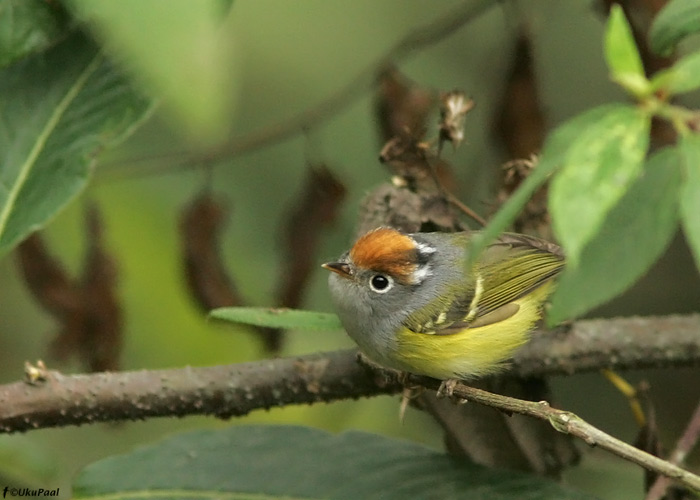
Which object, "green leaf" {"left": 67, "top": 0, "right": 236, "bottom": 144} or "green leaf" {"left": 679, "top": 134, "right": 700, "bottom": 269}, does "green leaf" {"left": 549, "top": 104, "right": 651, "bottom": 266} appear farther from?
"green leaf" {"left": 67, "top": 0, "right": 236, "bottom": 144}

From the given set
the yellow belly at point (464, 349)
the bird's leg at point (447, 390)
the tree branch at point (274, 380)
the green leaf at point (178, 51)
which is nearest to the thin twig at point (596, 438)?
the tree branch at point (274, 380)

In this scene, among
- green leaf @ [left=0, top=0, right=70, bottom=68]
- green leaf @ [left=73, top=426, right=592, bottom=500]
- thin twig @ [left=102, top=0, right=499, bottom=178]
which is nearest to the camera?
green leaf @ [left=0, top=0, right=70, bottom=68]

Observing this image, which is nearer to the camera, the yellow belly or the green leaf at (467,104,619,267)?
the green leaf at (467,104,619,267)

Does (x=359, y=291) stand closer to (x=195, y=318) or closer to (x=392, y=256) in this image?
(x=392, y=256)

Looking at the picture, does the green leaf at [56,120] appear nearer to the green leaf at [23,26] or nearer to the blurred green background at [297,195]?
the green leaf at [23,26]

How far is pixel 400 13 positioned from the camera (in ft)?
19.5

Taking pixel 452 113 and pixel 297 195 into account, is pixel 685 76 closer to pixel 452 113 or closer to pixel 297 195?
pixel 452 113

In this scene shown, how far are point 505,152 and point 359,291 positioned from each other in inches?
35.8

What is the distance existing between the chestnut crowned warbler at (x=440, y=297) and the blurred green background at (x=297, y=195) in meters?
0.78

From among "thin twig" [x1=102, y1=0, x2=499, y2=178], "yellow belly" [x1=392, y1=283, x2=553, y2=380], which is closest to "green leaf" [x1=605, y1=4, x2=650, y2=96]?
"yellow belly" [x1=392, y1=283, x2=553, y2=380]

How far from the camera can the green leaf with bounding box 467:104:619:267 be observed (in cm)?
118

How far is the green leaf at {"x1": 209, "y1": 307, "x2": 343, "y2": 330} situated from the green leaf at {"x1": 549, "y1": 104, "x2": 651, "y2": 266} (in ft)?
3.49

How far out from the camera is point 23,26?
2.07 metres

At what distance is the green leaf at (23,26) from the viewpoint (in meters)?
2.04
